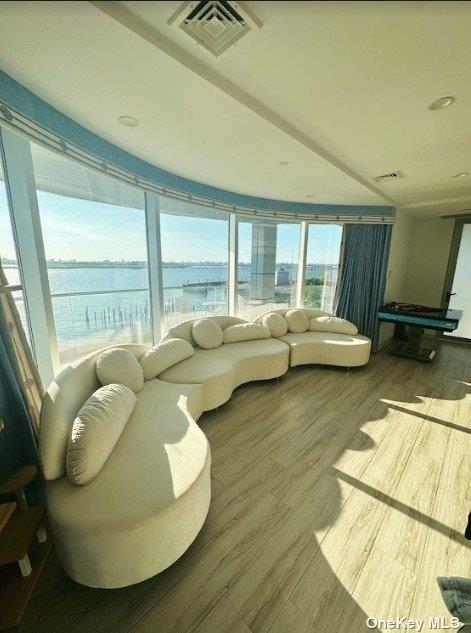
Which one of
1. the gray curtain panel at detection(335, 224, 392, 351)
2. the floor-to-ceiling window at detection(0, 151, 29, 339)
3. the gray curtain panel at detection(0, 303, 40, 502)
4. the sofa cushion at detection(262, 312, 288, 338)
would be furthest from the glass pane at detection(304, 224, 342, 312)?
the gray curtain panel at detection(0, 303, 40, 502)

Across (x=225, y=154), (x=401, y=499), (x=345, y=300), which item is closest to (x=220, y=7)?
(x=225, y=154)

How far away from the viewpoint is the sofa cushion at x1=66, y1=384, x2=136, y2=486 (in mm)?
1175

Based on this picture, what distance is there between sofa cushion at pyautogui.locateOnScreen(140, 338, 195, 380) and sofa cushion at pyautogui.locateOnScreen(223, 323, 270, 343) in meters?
0.75

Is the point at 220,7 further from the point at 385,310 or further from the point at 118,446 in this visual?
the point at 385,310

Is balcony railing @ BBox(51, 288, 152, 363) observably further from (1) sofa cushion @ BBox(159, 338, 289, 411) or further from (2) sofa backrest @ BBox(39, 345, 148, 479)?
(1) sofa cushion @ BBox(159, 338, 289, 411)

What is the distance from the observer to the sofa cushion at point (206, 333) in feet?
10.0

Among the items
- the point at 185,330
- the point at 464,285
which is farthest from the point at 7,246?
the point at 464,285

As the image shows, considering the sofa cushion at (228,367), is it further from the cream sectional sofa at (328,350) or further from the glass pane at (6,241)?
the glass pane at (6,241)

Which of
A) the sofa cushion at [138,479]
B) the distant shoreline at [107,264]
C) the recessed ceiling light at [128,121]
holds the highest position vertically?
the recessed ceiling light at [128,121]

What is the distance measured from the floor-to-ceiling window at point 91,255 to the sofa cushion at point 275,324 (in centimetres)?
170

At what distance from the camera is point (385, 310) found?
13.6 ft

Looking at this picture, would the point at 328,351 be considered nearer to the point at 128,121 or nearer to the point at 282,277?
the point at 282,277

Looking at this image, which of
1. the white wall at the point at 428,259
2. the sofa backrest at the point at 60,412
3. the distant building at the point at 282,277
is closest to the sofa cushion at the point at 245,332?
the distant building at the point at 282,277

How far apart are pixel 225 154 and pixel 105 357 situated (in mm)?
2027
